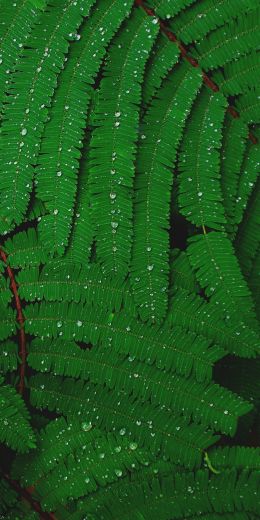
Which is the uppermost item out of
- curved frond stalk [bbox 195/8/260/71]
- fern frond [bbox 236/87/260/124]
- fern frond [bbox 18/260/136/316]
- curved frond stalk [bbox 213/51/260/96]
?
curved frond stalk [bbox 195/8/260/71]

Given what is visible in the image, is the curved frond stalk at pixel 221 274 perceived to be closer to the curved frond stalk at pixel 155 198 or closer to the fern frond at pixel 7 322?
the curved frond stalk at pixel 155 198

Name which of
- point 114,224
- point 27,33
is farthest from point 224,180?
point 27,33

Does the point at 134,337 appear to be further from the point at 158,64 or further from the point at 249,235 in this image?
the point at 158,64

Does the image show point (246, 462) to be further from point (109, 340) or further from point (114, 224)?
point (114, 224)

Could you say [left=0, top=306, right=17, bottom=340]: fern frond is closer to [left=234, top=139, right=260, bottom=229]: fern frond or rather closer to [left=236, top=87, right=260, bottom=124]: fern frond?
[left=234, top=139, right=260, bottom=229]: fern frond

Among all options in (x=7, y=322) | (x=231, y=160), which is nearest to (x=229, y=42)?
(x=231, y=160)

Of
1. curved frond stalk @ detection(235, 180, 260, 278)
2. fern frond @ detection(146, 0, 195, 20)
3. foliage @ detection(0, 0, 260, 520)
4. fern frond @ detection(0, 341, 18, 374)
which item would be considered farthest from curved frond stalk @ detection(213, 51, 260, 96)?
fern frond @ detection(0, 341, 18, 374)

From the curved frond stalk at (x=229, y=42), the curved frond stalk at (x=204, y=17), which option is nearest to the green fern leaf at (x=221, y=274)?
the curved frond stalk at (x=229, y=42)
